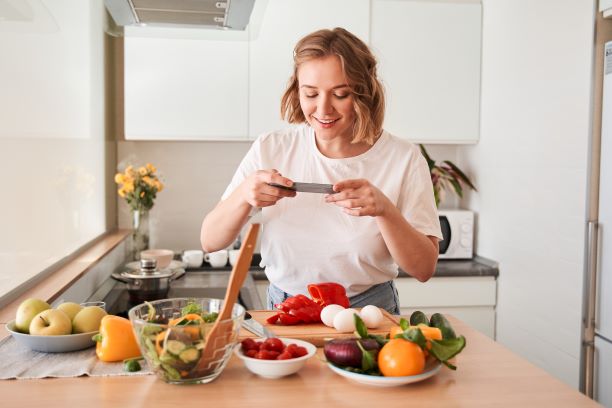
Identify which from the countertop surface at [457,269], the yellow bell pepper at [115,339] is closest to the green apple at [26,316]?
the yellow bell pepper at [115,339]

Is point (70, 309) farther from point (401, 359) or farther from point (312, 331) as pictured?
point (401, 359)

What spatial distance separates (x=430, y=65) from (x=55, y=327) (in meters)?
2.44

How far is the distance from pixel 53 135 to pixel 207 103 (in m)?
1.02

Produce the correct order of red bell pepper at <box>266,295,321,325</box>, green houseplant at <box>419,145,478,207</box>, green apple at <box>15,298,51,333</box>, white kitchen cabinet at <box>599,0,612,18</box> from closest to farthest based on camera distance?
green apple at <box>15,298,51,333</box> < red bell pepper at <box>266,295,321,325</box> < white kitchen cabinet at <box>599,0,612,18</box> < green houseplant at <box>419,145,478,207</box>

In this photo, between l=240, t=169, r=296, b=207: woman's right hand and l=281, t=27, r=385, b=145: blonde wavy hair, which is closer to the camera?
l=240, t=169, r=296, b=207: woman's right hand

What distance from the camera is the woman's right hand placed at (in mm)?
1495

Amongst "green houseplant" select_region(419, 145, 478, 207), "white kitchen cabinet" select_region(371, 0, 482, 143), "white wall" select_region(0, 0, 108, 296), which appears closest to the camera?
"white wall" select_region(0, 0, 108, 296)

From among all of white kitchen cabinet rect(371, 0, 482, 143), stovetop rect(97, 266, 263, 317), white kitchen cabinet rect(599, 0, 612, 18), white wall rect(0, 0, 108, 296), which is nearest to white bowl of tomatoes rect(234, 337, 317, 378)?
white wall rect(0, 0, 108, 296)

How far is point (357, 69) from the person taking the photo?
171 cm

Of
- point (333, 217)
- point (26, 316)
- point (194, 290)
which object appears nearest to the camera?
point (26, 316)

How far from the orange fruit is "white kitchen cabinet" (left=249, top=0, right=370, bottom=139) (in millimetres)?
2131

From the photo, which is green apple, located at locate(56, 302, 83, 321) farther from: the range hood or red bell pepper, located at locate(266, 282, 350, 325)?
the range hood

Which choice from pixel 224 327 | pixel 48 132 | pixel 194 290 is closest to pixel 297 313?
pixel 224 327

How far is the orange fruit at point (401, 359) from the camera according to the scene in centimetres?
114
